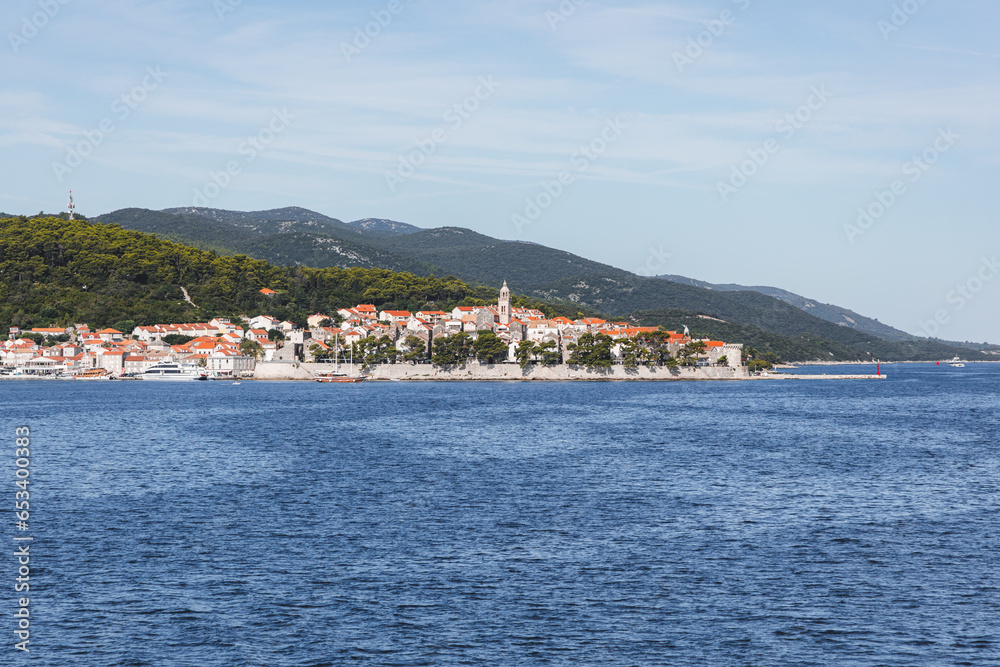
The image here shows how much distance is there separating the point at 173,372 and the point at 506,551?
97319 millimetres

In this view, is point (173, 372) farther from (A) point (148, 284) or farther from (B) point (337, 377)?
(A) point (148, 284)

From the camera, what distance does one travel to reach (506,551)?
18766mm

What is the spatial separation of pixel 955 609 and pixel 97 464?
28.1 m

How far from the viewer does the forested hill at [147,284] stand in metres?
122

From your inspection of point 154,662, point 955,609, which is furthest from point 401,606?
point 955,609

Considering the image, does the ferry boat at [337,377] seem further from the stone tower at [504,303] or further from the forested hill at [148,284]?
the stone tower at [504,303]

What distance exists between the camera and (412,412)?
57.7 metres

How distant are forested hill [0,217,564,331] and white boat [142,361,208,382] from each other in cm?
1653

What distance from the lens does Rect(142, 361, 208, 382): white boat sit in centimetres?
10625

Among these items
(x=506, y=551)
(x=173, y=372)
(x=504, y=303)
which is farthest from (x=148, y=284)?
(x=506, y=551)

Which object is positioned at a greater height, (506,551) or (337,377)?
(337,377)

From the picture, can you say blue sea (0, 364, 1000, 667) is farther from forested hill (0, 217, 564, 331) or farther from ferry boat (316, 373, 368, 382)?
forested hill (0, 217, 564, 331)

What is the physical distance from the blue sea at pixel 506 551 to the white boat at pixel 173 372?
66.4 meters

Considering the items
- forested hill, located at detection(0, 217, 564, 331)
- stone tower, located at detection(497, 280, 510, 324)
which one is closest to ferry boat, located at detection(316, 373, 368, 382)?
forested hill, located at detection(0, 217, 564, 331)
